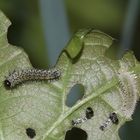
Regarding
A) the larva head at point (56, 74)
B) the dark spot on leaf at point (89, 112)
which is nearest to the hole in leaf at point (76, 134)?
the dark spot on leaf at point (89, 112)

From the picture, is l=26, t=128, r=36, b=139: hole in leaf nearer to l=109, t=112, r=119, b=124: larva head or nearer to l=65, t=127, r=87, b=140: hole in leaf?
l=65, t=127, r=87, b=140: hole in leaf

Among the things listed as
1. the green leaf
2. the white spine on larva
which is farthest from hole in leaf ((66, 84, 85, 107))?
the white spine on larva

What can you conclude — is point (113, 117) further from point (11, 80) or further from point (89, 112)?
point (11, 80)

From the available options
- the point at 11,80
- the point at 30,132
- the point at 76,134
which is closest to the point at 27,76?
the point at 11,80

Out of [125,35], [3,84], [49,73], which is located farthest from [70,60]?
[125,35]

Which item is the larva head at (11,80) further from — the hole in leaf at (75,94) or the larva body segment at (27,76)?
the hole in leaf at (75,94)

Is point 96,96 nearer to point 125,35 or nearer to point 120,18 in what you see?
point 125,35
